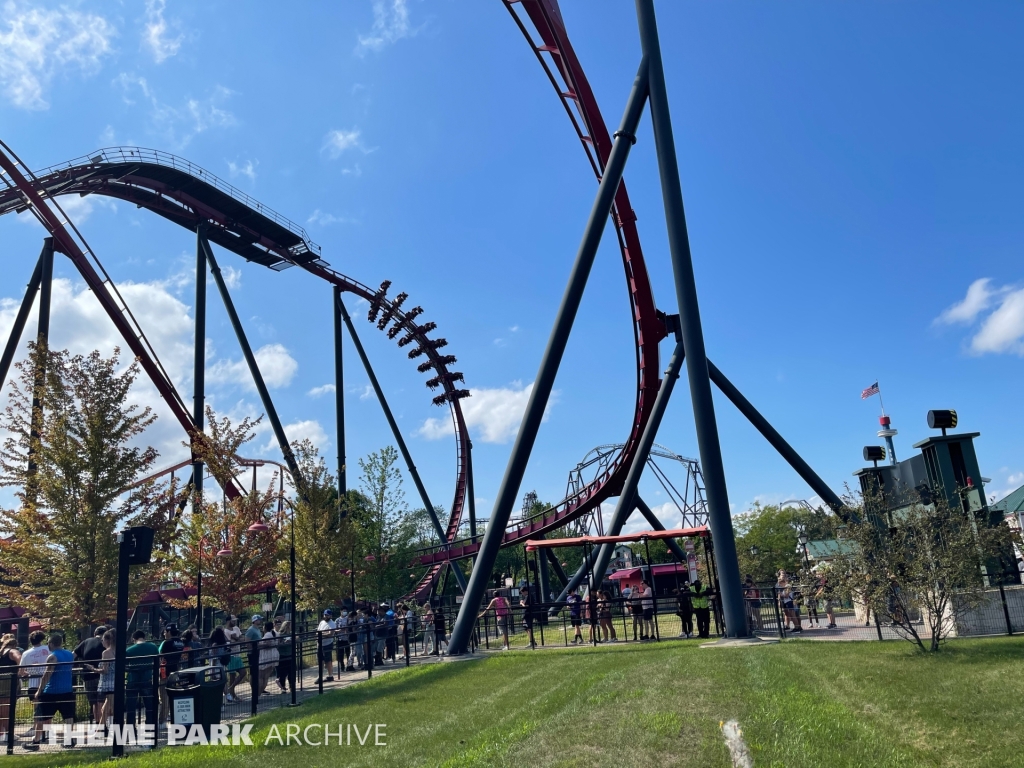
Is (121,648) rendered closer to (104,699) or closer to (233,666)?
(104,699)

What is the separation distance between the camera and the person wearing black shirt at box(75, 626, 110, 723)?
10164 mm

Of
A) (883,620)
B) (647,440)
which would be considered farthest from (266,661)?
(647,440)

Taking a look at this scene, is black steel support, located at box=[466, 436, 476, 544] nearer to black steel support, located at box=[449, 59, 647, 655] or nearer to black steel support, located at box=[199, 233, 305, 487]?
black steel support, located at box=[199, 233, 305, 487]

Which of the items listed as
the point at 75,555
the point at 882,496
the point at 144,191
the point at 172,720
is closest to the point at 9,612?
the point at 144,191

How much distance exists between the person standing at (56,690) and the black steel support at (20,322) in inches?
610

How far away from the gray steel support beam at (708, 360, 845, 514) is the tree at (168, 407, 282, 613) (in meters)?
13.5

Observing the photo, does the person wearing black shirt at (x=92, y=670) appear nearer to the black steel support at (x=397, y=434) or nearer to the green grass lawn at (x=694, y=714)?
the green grass lawn at (x=694, y=714)

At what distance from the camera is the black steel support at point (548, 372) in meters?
15.2

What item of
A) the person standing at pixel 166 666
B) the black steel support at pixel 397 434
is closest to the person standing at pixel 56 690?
the person standing at pixel 166 666

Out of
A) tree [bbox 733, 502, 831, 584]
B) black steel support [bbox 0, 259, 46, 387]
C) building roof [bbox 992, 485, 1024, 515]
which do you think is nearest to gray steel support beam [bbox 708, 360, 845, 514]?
building roof [bbox 992, 485, 1024, 515]

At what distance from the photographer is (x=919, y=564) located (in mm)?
11555

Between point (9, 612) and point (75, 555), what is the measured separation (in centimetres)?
1903

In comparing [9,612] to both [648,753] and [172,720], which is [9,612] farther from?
[648,753]

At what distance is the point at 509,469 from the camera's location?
15.4 metres
